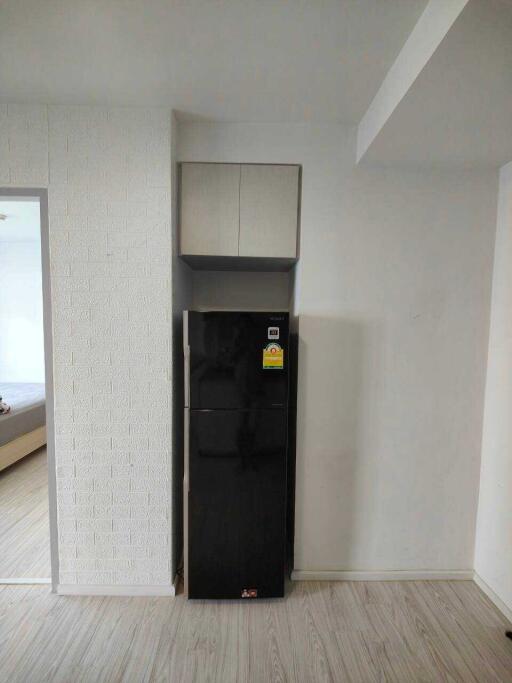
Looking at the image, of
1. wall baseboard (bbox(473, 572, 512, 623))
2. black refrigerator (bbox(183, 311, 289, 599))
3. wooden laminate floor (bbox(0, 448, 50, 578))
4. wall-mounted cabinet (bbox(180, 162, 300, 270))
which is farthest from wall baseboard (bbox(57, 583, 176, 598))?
wall-mounted cabinet (bbox(180, 162, 300, 270))

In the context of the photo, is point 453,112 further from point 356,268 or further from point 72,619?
point 72,619

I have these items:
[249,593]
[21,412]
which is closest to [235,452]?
[249,593]

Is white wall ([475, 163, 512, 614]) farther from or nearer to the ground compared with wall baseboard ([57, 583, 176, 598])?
farther from the ground

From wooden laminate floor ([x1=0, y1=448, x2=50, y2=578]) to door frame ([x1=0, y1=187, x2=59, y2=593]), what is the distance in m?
0.38

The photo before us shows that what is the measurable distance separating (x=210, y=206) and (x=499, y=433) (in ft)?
6.83

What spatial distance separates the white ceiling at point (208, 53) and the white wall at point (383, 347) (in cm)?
23

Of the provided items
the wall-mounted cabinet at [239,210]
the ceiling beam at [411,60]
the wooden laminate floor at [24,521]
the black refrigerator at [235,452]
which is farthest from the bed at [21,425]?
the ceiling beam at [411,60]

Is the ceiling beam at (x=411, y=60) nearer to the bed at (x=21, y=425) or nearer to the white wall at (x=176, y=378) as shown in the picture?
the white wall at (x=176, y=378)

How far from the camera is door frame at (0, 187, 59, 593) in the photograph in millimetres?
1754

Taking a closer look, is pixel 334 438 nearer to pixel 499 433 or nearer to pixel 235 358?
pixel 235 358

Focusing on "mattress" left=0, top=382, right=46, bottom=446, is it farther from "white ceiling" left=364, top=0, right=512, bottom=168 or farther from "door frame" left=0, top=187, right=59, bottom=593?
"white ceiling" left=364, top=0, right=512, bottom=168

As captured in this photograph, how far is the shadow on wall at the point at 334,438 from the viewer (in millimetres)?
1907

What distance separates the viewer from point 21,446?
3379 millimetres

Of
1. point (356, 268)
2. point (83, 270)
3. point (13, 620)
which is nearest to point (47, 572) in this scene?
point (13, 620)
